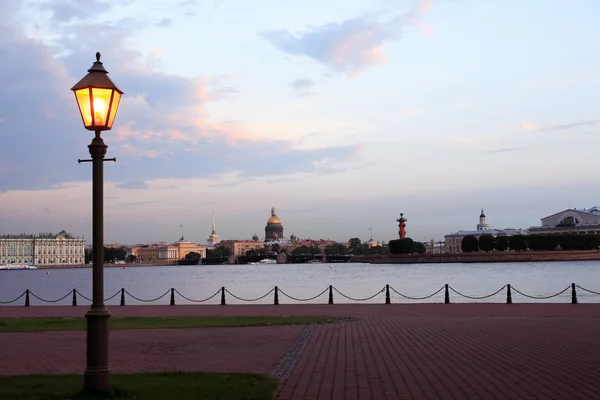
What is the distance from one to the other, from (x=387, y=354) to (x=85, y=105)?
287 inches

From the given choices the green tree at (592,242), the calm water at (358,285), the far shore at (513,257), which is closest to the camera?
the calm water at (358,285)

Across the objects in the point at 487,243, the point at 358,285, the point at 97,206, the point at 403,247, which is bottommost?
the point at 358,285

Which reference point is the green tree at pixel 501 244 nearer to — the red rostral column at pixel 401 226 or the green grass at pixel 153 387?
the red rostral column at pixel 401 226

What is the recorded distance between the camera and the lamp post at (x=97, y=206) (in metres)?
9.35

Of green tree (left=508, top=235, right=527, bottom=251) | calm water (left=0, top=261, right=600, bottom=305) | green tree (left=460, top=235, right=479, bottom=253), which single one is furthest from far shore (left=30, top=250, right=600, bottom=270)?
calm water (left=0, top=261, right=600, bottom=305)

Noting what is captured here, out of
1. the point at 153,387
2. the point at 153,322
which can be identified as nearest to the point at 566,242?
the point at 153,322

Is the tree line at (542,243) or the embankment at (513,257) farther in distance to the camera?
the tree line at (542,243)

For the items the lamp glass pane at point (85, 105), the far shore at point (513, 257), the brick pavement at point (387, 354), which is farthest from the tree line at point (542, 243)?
the lamp glass pane at point (85, 105)

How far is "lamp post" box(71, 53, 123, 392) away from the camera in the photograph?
9.35 meters

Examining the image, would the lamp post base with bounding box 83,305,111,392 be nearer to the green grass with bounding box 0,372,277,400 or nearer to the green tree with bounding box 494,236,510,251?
the green grass with bounding box 0,372,277,400

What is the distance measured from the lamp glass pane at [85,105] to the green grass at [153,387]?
11.4 ft

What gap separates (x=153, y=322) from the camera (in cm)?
2208

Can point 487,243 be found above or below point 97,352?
above

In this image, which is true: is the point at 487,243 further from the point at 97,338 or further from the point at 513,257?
the point at 97,338
